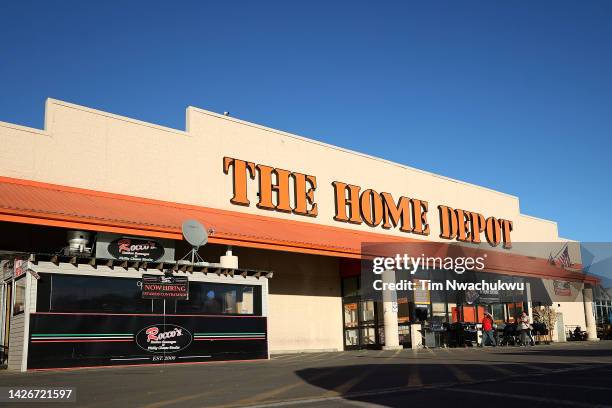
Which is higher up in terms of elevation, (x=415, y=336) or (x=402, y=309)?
(x=402, y=309)

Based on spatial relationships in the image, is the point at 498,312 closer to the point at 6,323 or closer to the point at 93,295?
the point at 93,295

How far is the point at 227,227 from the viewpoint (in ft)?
71.9

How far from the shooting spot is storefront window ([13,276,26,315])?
620 inches

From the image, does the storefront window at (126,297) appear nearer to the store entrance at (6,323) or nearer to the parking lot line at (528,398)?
the store entrance at (6,323)

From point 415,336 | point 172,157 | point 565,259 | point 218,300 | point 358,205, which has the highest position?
point 172,157

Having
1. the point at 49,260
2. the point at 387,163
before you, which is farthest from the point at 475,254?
the point at 49,260

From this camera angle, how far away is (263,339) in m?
19.7

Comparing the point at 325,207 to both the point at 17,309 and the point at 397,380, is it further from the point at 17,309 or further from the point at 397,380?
the point at 397,380

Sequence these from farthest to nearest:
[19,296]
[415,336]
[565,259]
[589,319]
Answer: [565,259]
[589,319]
[415,336]
[19,296]

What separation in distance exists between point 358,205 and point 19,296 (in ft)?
56.6

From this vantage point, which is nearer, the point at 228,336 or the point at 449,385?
the point at 449,385

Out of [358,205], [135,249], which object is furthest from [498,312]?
[135,249]

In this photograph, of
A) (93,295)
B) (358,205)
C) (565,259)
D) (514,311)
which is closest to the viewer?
(93,295)

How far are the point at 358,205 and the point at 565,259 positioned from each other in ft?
77.8
